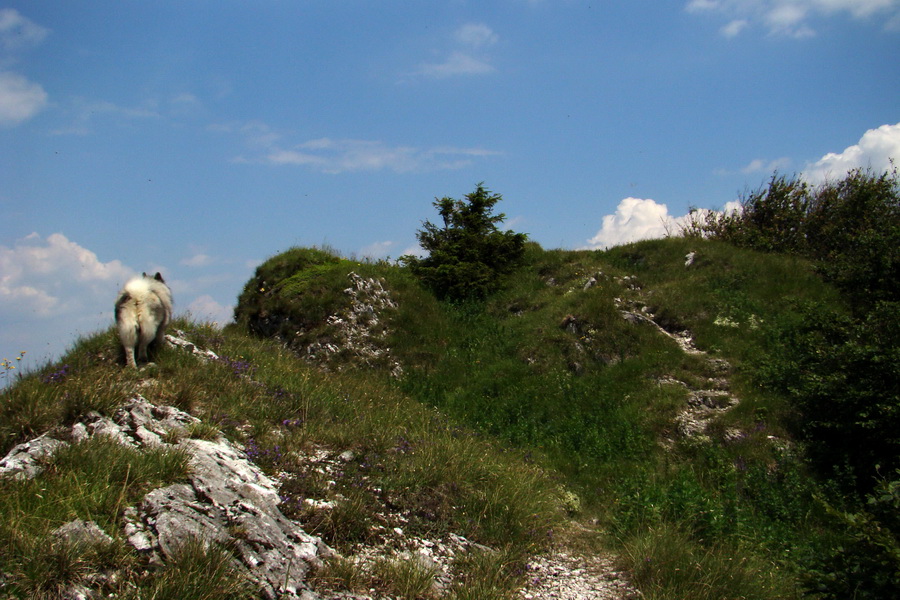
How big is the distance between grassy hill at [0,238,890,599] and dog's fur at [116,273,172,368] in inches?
15.5

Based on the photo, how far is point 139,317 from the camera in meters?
8.14

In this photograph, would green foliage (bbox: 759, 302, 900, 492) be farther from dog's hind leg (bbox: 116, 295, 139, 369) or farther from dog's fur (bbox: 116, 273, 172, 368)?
dog's hind leg (bbox: 116, 295, 139, 369)

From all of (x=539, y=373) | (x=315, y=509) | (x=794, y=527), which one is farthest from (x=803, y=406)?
(x=315, y=509)

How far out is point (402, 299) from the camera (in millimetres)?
18719

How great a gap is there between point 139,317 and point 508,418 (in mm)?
8456

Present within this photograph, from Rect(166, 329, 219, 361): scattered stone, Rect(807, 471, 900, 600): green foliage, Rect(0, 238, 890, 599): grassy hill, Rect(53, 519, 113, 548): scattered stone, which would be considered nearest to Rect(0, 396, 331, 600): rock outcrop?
Rect(53, 519, 113, 548): scattered stone

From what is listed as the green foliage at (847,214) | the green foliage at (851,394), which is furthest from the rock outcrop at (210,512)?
the green foliage at (847,214)

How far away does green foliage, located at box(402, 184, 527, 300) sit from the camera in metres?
19.8

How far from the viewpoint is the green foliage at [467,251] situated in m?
19.8

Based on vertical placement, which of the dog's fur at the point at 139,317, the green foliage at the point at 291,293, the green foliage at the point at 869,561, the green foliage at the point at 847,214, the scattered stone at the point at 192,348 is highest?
the green foliage at the point at 847,214

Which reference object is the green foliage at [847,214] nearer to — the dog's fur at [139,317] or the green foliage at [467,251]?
the green foliage at [467,251]

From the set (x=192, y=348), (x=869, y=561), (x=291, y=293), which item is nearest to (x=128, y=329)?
(x=192, y=348)

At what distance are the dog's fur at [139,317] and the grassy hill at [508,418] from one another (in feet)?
1.29

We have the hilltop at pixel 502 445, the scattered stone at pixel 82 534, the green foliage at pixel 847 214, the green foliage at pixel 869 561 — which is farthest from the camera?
the green foliage at pixel 847 214
